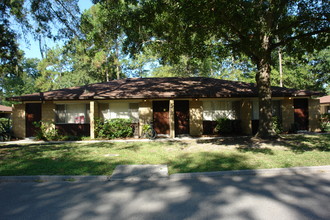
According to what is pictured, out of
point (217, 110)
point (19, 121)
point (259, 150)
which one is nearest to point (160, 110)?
point (217, 110)

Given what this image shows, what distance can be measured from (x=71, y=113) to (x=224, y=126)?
11.0 metres

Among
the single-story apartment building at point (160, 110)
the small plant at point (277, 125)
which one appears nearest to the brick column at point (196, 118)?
the single-story apartment building at point (160, 110)

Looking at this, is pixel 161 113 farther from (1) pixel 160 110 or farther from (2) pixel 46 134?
(2) pixel 46 134

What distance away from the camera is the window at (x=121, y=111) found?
15.4m

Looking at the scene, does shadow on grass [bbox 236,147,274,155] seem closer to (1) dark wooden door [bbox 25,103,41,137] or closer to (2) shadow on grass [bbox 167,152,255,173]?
(2) shadow on grass [bbox 167,152,255,173]

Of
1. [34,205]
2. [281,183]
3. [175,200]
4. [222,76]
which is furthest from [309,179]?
[222,76]

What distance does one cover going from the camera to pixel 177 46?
12.6 metres

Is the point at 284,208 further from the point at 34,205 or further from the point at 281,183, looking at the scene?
the point at 34,205

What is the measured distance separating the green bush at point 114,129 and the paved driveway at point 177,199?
8.54 metres

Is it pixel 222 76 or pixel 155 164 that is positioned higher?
pixel 222 76

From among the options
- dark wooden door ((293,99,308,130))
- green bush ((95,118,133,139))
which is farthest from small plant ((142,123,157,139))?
dark wooden door ((293,99,308,130))

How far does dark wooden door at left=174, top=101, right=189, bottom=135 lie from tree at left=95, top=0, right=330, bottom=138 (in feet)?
11.8

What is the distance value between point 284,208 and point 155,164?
13.8 ft

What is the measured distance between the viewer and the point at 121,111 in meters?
15.5
